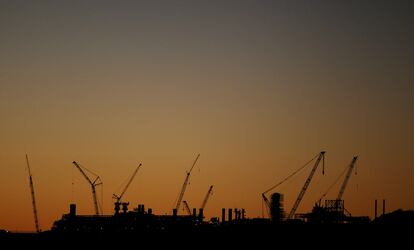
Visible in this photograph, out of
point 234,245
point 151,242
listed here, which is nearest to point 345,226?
point 234,245

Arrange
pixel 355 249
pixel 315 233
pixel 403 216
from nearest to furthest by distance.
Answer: pixel 355 249 < pixel 315 233 < pixel 403 216

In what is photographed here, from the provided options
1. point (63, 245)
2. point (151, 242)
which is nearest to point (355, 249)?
point (151, 242)

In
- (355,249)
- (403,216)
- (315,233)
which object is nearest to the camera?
(355,249)

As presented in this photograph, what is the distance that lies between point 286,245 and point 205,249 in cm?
1716

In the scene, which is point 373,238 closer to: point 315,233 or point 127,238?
point 315,233

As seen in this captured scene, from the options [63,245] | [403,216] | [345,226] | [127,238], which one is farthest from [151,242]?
[403,216]

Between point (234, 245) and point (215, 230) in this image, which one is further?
point (215, 230)

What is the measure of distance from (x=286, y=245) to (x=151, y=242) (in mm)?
30573

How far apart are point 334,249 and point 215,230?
31.6 metres

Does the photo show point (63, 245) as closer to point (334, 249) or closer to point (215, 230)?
point (215, 230)

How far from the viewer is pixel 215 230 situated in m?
190

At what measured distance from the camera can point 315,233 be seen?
179750mm

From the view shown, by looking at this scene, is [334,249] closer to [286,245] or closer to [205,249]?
[286,245]

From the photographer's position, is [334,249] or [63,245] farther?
[63,245]
